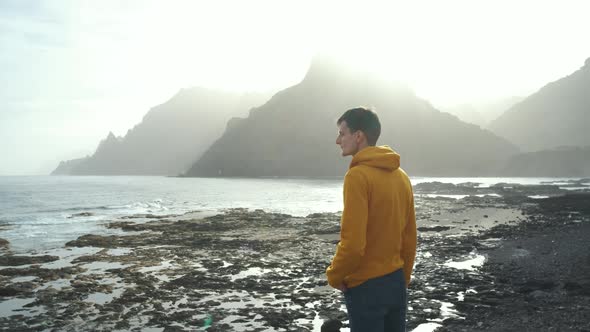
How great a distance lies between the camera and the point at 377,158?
397cm

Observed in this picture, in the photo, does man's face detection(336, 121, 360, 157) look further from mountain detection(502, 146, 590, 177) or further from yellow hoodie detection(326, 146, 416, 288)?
mountain detection(502, 146, 590, 177)

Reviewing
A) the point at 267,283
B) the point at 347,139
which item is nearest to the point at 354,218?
the point at 347,139

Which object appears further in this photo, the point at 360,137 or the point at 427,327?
the point at 427,327

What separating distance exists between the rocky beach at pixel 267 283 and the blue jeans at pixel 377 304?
22.6 feet

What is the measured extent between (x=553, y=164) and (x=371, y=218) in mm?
211435

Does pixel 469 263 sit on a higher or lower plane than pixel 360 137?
lower

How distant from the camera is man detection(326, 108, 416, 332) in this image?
390 cm

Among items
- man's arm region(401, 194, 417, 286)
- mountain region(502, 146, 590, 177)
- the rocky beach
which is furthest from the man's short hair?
mountain region(502, 146, 590, 177)

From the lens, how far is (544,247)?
22.2 m

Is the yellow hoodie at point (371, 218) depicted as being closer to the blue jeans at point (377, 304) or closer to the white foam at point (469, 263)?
the blue jeans at point (377, 304)

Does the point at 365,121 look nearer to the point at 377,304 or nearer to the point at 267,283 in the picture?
the point at 377,304

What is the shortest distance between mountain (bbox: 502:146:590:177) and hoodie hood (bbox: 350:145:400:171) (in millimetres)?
206291

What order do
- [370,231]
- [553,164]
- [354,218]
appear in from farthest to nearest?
1. [553,164]
2. [370,231]
3. [354,218]

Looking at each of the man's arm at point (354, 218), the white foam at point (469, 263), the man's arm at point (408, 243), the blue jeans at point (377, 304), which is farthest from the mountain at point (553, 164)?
the man's arm at point (354, 218)
